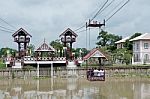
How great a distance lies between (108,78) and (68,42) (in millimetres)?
11691

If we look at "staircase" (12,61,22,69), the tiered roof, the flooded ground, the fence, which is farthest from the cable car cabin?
"staircase" (12,61,22,69)


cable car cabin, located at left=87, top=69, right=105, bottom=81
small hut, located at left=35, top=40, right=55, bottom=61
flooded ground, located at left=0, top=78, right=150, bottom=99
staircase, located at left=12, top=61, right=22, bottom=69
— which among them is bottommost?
flooded ground, located at left=0, top=78, right=150, bottom=99

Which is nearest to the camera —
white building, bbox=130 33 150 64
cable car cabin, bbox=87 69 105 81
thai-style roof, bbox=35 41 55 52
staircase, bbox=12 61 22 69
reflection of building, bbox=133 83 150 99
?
reflection of building, bbox=133 83 150 99

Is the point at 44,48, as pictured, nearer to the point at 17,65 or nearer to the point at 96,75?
the point at 17,65

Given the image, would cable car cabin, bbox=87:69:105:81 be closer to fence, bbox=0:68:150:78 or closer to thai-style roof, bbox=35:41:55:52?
fence, bbox=0:68:150:78

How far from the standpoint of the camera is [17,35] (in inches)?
2275

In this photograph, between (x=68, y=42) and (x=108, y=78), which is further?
(x=68, y=42)

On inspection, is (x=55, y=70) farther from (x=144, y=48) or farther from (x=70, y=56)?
(x=144, y=48)

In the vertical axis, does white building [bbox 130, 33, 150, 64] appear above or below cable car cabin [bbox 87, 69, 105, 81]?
above

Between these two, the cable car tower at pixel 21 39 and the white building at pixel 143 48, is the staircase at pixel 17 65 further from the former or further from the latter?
the white building at pixel 143 48

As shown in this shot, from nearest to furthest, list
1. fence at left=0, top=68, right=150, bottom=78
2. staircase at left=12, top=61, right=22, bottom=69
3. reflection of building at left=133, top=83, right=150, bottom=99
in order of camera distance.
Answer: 1. reflection of building at left=133, top=83, right=150, bottom=99
2. fence at left=0, top=68, right=150, bottom=78
3. staircase at left=12, top=61, right=22, bottom=69

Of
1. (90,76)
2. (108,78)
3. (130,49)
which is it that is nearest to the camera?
(90,76)

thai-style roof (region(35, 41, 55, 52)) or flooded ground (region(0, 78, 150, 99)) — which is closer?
flooded ground (region(0, 78, 150, 99))

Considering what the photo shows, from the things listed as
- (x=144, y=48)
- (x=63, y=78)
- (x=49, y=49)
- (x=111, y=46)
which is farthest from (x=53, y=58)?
(x=111, y=46)
